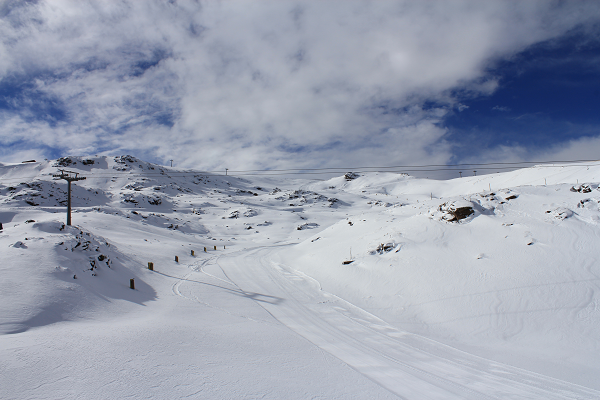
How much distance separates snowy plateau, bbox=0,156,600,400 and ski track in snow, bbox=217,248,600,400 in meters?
0.05

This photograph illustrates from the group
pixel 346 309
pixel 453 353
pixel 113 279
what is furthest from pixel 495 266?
pixel 113 279

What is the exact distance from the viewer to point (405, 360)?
6.59 meters

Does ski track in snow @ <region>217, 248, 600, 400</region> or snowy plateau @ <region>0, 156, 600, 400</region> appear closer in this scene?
snowy plateau @ <region>0, 156, 600, 400</region>

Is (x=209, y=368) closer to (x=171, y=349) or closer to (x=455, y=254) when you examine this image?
(x=171, y=349)

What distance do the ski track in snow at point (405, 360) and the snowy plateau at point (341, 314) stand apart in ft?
0.16

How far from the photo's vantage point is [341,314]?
32.5ft

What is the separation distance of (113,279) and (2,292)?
440 centimetres

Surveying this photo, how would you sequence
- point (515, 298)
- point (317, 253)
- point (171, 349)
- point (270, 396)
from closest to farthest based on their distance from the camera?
point (270, 396)
point (171, 349)
point (515, 298)
point (317, 253)

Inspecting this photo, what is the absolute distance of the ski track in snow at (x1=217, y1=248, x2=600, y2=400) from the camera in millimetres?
5363

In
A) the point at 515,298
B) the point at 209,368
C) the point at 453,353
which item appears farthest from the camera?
the point at 515,298

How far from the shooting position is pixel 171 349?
18.5 feet

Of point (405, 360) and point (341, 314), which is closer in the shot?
point (405, 360)

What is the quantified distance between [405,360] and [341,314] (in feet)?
11.4

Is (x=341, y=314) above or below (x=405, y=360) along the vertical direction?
below
